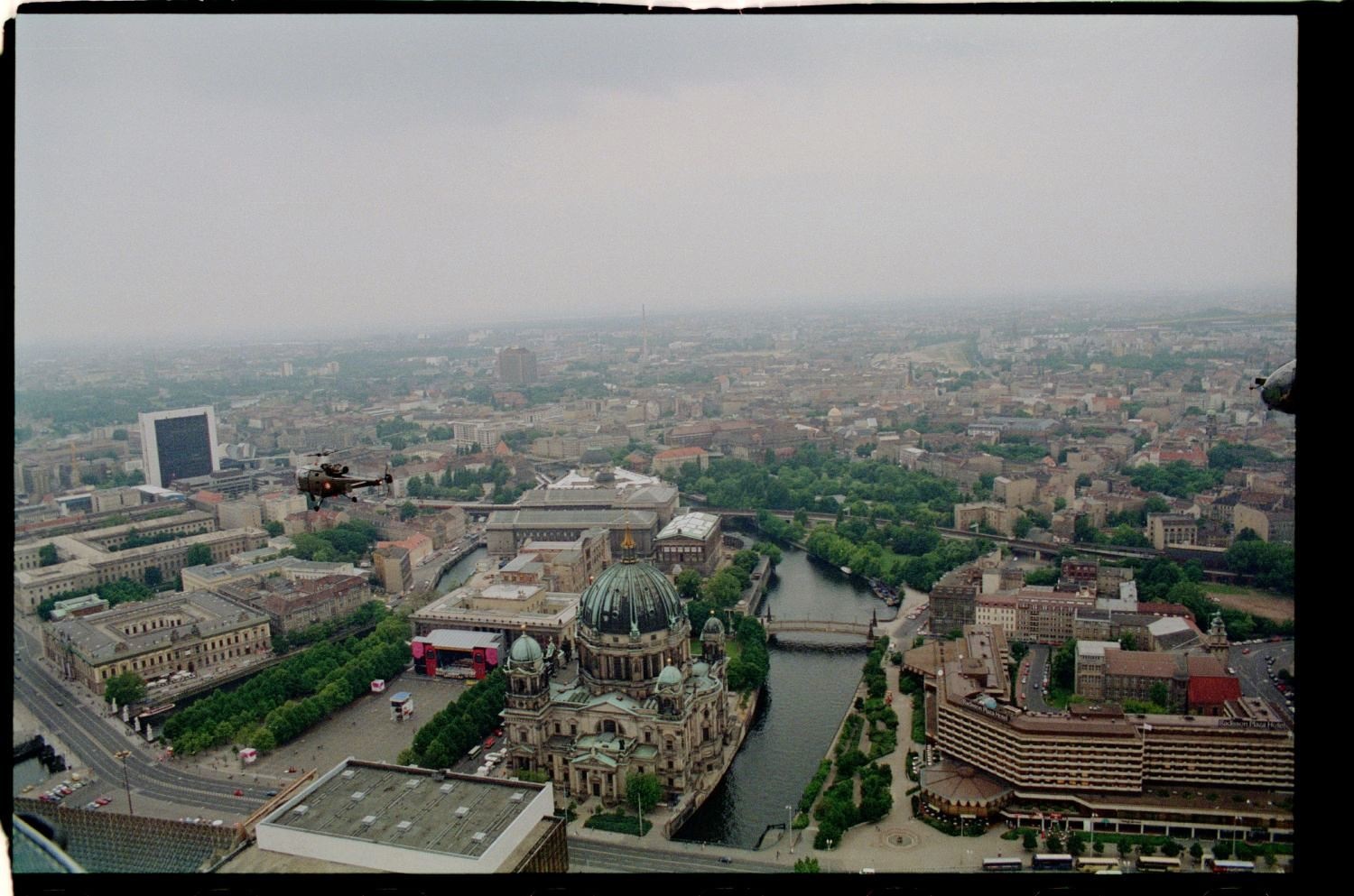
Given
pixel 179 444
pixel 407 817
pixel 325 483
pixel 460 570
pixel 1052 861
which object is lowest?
pixel 1052 861

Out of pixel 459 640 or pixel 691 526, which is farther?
pixel 691 526

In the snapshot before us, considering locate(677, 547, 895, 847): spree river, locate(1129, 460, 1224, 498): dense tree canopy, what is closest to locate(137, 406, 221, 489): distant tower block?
locate(677, 547, 895, 847): spree river

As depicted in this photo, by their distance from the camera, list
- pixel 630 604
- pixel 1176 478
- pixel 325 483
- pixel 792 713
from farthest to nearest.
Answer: pixel 1176 478 → pixel 792 713 → pixel 630 604 → pixel 325 483

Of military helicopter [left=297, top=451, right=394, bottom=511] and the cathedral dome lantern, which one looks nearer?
military helicopter [left=297, top=451, right=394, bottom=511]

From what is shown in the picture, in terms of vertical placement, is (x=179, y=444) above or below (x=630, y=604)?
above

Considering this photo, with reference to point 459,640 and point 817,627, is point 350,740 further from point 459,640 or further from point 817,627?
point 817,627

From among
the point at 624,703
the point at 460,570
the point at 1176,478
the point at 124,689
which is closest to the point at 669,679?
the point at 624,703

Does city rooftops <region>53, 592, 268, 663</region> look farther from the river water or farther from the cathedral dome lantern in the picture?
the cathedral dome lantern
